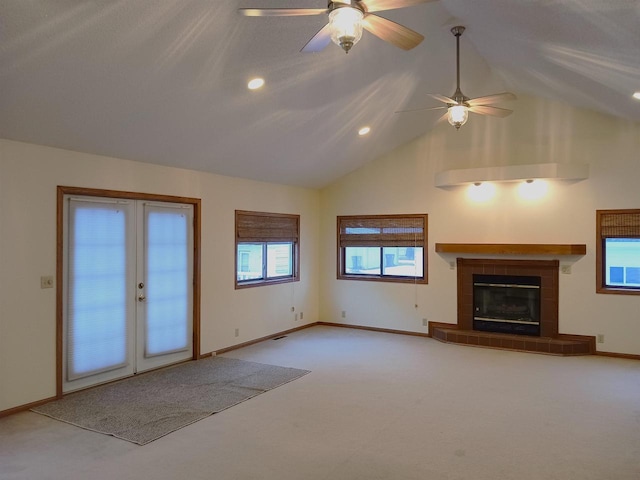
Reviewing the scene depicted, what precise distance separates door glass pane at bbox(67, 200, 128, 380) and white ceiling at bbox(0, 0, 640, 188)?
70cm

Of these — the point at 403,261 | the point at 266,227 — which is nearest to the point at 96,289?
the point at 266,227

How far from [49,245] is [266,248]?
11.0 ft

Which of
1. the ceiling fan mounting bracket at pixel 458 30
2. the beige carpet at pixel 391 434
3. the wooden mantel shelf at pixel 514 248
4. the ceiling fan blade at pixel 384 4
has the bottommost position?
the beige carpet at pixel 391 434

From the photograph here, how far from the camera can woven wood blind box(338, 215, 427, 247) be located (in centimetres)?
750

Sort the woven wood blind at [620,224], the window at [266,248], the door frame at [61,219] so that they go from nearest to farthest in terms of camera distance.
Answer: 1. the door frame at [61,219]
2. the woven wood blind at [620,224]
3. the window at [266,248]

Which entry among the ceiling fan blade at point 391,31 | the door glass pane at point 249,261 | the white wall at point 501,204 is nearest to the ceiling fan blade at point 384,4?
the ceiling fan blade at point 391,31

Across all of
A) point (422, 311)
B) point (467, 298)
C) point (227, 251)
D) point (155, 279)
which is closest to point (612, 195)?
point (467, 298)

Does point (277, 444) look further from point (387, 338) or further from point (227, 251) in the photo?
point (387, 338)

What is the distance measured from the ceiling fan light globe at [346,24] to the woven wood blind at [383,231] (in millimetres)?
5173

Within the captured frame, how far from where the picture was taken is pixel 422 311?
Result: 7.47 metres

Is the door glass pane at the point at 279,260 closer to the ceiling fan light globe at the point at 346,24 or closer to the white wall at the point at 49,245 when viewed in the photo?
the white wall at the point at 49,245

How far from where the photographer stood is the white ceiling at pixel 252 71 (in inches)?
125

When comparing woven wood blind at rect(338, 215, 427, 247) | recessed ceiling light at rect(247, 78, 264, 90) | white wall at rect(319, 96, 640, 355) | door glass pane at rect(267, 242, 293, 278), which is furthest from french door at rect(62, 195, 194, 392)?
white wall at rect(319, 96, 640, 355)

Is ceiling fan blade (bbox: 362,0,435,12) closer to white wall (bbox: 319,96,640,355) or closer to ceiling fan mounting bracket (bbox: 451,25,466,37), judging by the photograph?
ceiling fan mounting bracket (bbox: 451,25,466,37)
